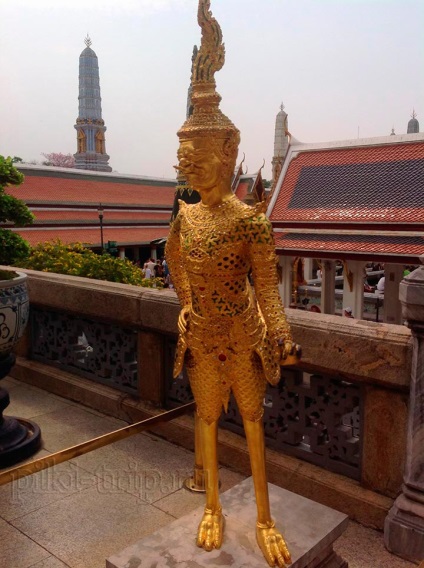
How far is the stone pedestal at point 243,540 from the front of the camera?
2396 mm

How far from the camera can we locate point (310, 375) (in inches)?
151

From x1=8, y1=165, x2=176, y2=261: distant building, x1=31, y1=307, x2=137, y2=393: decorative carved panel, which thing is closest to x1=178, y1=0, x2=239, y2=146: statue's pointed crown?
x1=31, y1=307, x2=137, y2=393: decorative carved panel

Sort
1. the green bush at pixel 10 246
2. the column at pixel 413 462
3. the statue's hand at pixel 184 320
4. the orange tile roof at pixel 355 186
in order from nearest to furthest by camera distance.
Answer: the statue's hand at pixel 184 320, the column at pixel 413 462, the green bush at pixel 10 246, the orange tile roof at pixel 355 186

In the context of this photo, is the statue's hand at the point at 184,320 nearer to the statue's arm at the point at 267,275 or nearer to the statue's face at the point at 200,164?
the statue's arm at the point at 267,275

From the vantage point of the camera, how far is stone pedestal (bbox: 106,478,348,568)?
2396 millimetres

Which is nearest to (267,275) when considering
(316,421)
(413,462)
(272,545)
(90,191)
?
(272,545)

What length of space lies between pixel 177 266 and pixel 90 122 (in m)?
45.8

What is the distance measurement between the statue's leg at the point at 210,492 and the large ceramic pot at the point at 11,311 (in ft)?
7.22

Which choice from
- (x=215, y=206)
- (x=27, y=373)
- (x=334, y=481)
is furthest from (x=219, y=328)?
(x=27, y=373)

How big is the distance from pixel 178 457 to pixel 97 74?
156ft

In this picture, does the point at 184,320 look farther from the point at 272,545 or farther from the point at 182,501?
the point at 182,501

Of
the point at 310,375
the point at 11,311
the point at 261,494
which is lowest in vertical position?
the point at 261,494

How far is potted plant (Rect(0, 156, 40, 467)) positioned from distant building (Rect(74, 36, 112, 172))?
138 feet

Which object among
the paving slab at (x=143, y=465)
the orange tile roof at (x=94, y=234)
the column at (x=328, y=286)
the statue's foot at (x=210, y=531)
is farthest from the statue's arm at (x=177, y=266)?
the orange tile roof at (x=94, y=234)
